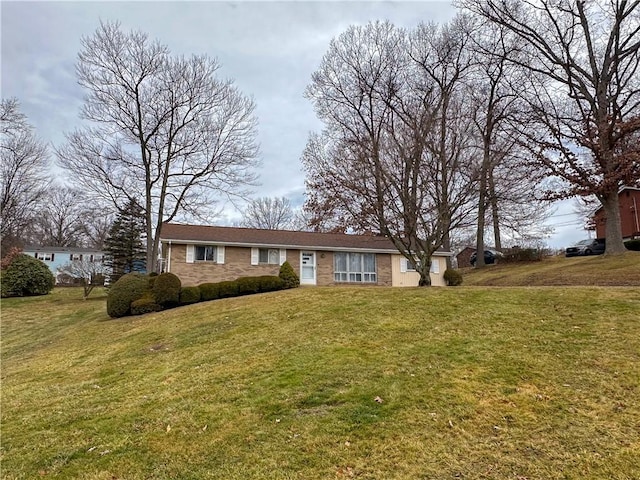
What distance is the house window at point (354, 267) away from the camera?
23.2 m

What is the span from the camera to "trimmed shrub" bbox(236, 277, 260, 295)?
58.3 ft

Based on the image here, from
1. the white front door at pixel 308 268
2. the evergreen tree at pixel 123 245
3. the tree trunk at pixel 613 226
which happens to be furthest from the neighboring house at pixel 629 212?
the evergreen tree at pixel 123 245

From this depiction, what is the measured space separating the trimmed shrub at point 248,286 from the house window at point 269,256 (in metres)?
3.49

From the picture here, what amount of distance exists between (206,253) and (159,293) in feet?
15.0

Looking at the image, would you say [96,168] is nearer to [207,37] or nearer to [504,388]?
[207,37]

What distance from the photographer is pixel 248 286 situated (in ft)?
58.6

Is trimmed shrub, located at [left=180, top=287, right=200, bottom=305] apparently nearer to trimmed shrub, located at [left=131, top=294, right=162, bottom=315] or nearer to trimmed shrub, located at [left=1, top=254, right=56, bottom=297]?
trimmed shrub, located at [left=131, top=294, right=162, bottom=315]

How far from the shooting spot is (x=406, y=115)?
16.1 metres

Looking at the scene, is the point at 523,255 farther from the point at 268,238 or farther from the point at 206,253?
the point at 206,253

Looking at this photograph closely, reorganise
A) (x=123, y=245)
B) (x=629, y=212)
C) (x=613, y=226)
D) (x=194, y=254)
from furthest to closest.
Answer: (x=629, y=212), (x=123, y=245), (x=194, y=254), (x=613, y=226)

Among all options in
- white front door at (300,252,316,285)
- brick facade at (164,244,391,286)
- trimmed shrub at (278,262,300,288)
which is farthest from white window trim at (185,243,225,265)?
white front door at (300,252,316,285)

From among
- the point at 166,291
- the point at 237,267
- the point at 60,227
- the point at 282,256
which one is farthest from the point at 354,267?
the point at 60,227

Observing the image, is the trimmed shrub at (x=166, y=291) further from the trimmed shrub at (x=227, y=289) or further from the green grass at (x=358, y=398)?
the green grass at (x=358, y=398)

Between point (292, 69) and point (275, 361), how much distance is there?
12.5m
